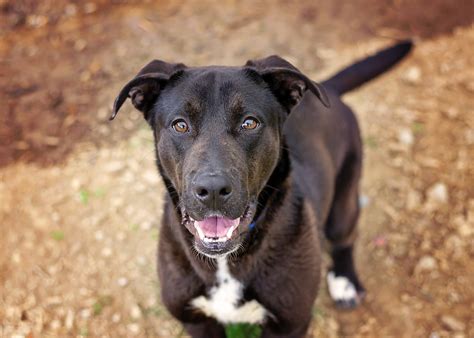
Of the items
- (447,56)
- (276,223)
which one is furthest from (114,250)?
(447,56)

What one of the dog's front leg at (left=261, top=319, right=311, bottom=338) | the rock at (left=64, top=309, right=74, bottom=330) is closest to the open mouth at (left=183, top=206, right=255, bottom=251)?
the dog's front leg at (left=261, top=319, right=311, bottom=338)

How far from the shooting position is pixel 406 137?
5.40 m

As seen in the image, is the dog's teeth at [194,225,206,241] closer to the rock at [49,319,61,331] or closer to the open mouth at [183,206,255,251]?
the open mouth at [183,206,255,251]

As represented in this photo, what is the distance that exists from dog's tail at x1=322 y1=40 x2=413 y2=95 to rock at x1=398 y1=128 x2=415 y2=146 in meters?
1.29

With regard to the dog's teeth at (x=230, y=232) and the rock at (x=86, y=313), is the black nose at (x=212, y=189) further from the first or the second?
the rock at (x=86, y=313)

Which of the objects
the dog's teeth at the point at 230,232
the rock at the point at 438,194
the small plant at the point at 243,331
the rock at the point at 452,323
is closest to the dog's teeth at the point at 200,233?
the dog's teeth at the point at 230,232

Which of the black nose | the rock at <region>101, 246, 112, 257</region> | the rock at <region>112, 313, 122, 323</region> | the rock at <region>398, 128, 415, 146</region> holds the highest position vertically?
the black nose

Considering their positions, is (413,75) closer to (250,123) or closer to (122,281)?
(250,123)

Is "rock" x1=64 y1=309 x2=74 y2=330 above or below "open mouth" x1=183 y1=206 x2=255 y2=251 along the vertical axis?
below

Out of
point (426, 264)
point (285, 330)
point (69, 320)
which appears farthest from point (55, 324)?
point (426, 264)

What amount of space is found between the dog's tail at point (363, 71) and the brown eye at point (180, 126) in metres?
1.67

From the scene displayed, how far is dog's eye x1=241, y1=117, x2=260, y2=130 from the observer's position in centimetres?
288

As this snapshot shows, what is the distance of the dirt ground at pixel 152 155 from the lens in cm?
432

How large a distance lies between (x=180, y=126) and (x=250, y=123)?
1.23 feet
